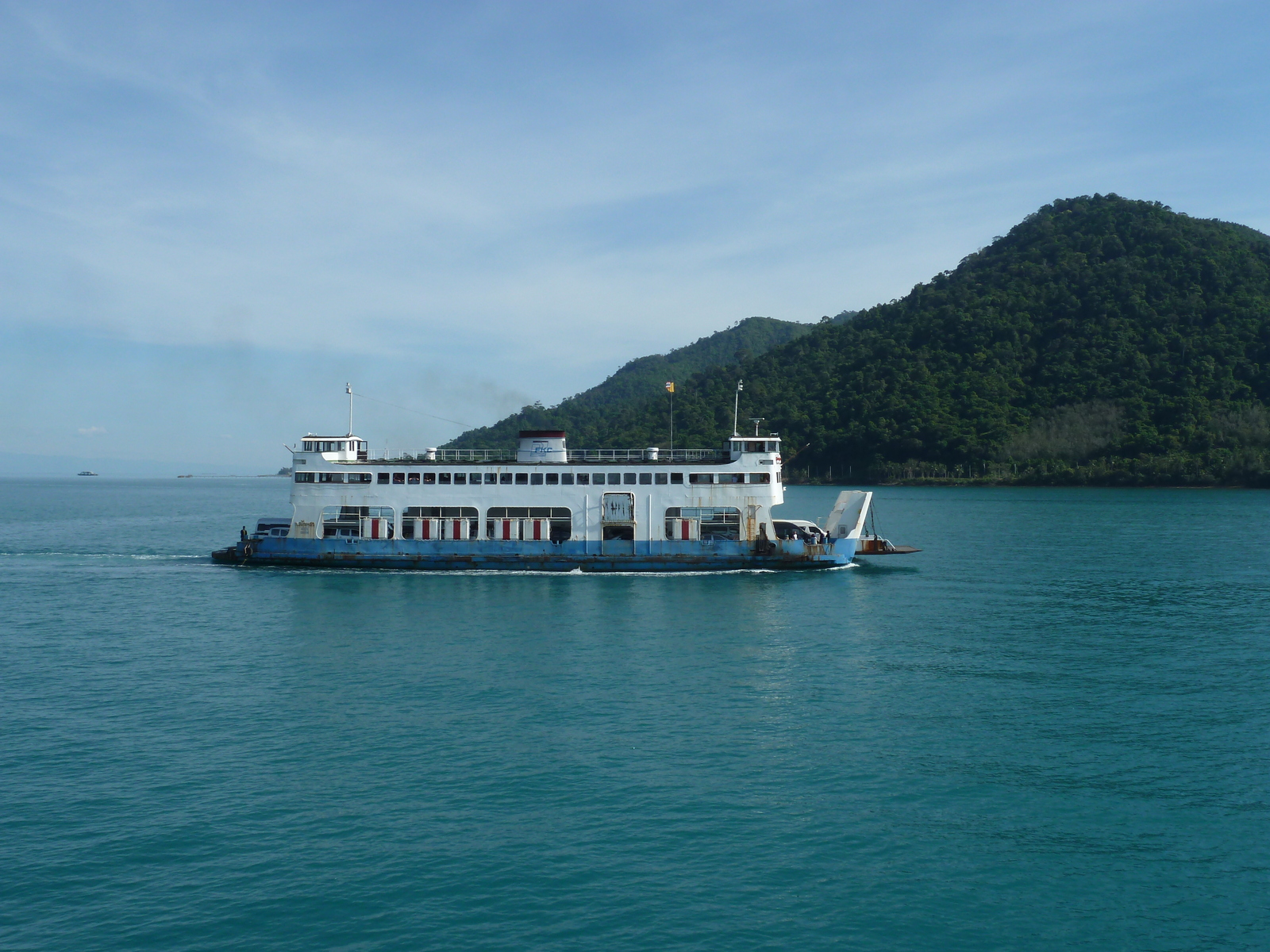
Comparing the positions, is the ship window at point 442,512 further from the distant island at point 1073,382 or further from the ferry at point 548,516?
the distant island at point 1073,382

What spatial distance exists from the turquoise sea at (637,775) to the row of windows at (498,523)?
9961mm

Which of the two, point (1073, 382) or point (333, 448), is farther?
point (1073, 382)

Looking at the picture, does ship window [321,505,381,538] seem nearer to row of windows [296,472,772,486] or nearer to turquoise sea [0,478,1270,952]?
row of windows [296,472,772,486]

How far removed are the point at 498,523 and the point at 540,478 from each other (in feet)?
12.0

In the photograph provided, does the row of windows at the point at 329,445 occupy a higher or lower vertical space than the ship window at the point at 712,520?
higher

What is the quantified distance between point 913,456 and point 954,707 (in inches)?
5775

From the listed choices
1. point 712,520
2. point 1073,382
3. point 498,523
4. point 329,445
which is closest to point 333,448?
point 329,445

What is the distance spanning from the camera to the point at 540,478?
2103 inches

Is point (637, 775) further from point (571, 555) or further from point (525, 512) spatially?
point (525, 512)

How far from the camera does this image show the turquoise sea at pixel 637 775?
15.3m

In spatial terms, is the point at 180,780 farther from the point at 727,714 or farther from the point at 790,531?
the point at 790,531

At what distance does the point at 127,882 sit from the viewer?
16.3m

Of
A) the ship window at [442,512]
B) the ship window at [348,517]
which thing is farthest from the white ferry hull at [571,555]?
the ship window at [442,512]

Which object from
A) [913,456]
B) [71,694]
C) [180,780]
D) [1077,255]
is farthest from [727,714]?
[1077,255]
